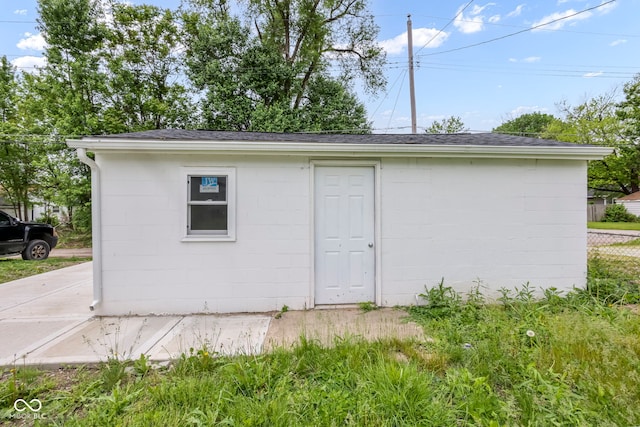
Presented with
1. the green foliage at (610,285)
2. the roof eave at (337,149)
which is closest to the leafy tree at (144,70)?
the roof eave at (337,149)

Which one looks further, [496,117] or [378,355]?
[496,117]

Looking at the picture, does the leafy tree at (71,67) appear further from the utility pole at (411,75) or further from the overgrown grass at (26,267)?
the utility pole at (411,75)

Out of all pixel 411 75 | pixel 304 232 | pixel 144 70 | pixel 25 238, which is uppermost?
pixel 144 70

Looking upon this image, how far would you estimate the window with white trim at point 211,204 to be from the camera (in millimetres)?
4039

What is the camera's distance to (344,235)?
4250 mm

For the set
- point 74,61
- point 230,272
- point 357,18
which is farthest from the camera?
point 357,18

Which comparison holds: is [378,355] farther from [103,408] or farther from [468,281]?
[468,281]

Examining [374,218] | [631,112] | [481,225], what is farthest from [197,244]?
[631,112]

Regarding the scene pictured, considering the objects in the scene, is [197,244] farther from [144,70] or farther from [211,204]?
[144,70]

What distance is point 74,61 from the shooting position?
11.4 m

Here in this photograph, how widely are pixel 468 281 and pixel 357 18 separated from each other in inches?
572

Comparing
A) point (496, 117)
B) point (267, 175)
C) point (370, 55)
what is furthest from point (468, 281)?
point (496, 117)

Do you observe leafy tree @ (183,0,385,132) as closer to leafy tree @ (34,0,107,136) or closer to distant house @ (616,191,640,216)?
leafy tree @ (34,0,107,136)

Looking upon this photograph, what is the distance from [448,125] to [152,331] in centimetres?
2084
